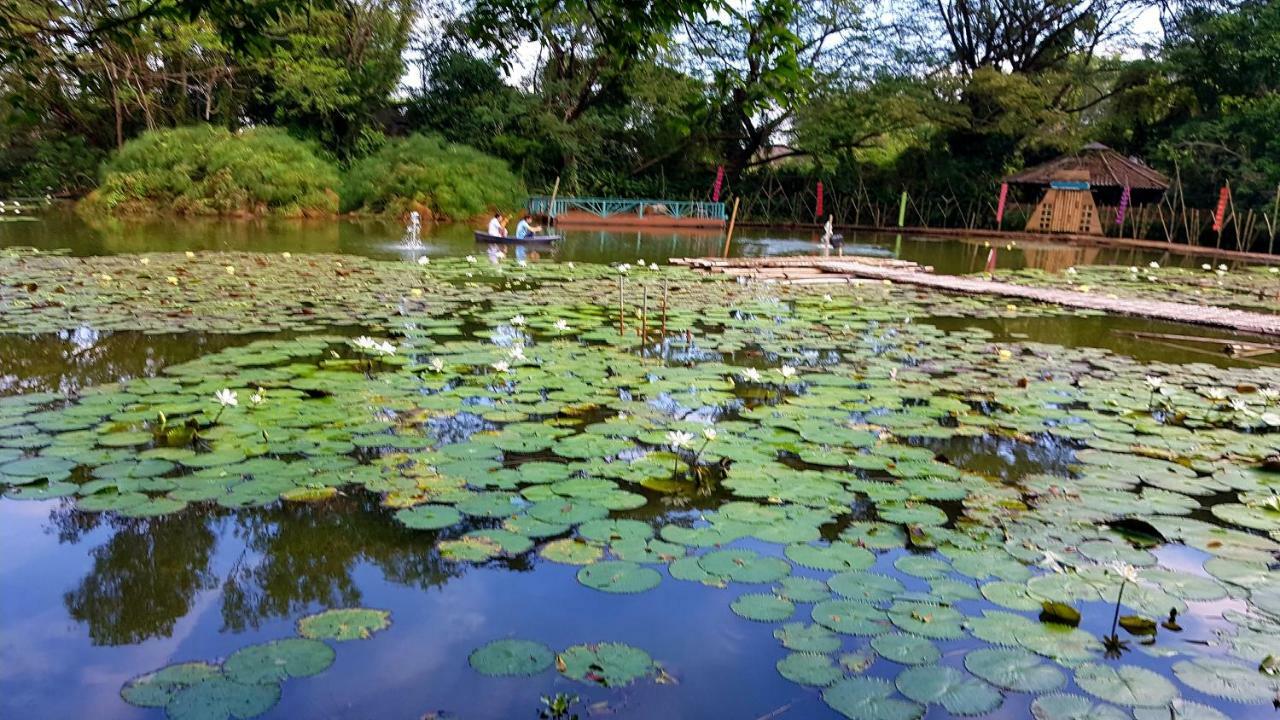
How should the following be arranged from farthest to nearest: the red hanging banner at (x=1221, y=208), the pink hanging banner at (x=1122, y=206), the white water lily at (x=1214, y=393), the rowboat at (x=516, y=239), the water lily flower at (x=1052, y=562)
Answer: the pink hanging banner at (x=1122, y=206)
the red hanging banner at (x=1221, y=208)
the rowboat at (x=516, y=239)
the white water lily at (x=1214, y=393)
the water lily flower at (x=1052, y=562)

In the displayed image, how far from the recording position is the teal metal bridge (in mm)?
21375

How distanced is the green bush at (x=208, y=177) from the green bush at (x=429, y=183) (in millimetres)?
1226

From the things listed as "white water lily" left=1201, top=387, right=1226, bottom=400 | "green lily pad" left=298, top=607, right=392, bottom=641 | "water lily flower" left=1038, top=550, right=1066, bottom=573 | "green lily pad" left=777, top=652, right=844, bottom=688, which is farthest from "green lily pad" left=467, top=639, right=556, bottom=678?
"white water lily" left=1201, top=387, right=1226, bottom=400

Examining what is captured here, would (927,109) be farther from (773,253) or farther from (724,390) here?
(724,390)

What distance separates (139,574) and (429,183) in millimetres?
18145

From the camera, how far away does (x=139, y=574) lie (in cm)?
249

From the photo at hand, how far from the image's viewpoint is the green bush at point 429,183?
19719mm

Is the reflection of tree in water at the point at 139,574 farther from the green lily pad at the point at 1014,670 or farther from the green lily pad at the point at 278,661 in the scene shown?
the green lily pad at the point at 1014,670

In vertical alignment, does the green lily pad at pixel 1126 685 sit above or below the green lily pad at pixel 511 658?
above

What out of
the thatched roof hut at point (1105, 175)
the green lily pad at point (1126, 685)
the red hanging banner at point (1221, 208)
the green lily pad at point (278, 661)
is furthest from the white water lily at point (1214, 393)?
the thatched roof hut at point (1105, 175)

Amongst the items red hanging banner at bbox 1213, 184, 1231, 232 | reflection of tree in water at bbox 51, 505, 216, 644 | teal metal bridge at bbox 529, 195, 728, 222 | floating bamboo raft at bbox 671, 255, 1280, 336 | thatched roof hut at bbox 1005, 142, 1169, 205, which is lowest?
reflection of tree in water at bbox 51, 505, 216, 644

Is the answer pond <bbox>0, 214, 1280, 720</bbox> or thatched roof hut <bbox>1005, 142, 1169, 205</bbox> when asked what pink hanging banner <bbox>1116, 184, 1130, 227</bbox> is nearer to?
thatched roof hut <bbox>1005, 142, 1169, 205</bbox>

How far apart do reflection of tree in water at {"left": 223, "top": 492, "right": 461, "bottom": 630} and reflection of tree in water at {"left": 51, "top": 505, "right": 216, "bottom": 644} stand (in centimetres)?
→ 11

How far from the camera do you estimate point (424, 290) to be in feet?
26.6
